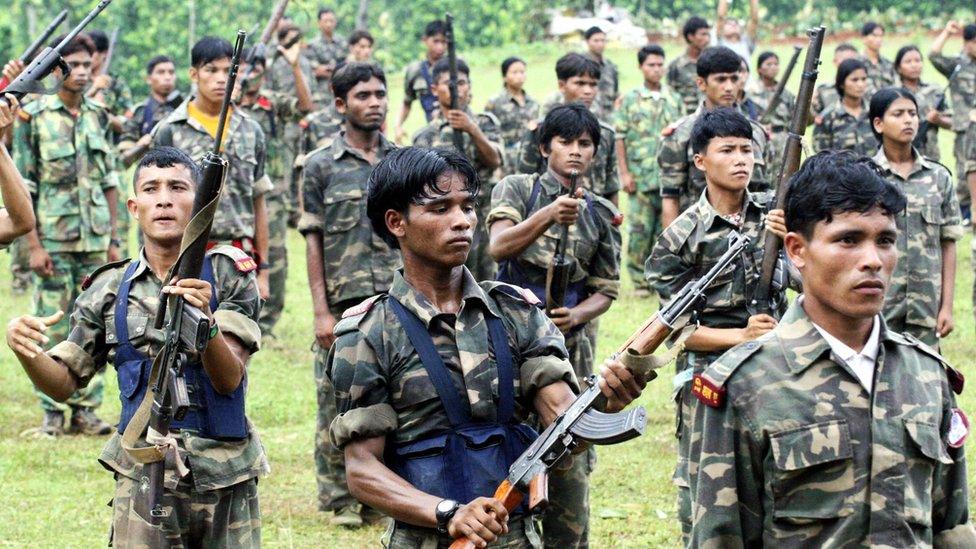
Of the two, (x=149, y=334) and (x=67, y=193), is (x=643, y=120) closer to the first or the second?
(x=67, y=193)

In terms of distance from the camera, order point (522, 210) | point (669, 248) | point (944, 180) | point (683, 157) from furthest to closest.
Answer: point (683, 157) < point (944, 180) < point (522, 210) < point (669, 248)

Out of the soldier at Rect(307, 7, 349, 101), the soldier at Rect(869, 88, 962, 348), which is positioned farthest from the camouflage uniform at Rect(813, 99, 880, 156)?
the soldier at Rect(307, 7, 349, 101)

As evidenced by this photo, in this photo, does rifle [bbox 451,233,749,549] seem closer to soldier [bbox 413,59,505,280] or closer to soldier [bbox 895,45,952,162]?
soldier [bbox 413,59,505,280]

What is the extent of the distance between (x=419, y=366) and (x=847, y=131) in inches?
406

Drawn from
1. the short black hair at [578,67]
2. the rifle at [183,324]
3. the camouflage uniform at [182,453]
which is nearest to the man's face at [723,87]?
the short black hair at [578,67]

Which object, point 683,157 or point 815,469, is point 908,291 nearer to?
point 683,157

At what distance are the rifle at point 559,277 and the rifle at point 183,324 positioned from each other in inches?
101

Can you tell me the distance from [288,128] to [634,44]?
15973 mm

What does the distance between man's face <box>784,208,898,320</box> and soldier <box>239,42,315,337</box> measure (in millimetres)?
8098

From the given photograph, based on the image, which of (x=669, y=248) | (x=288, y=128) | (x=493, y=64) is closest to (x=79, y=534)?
(x=669, y=248)

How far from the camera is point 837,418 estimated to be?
360 cm

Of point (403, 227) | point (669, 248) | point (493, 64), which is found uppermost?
point (403, 227)

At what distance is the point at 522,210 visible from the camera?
7.33 m

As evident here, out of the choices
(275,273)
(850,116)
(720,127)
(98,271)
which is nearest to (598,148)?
(720,127)
